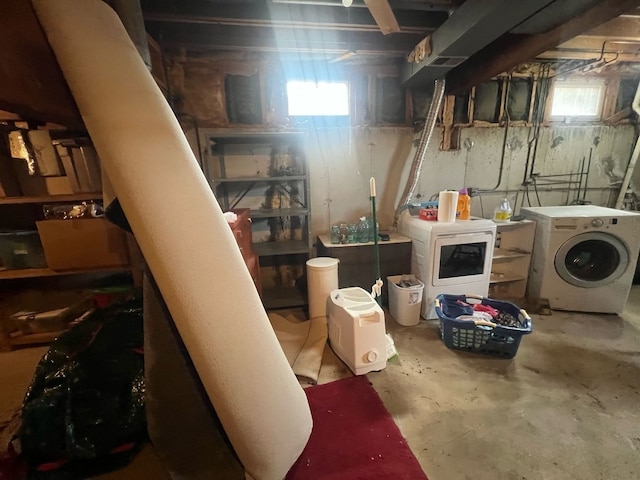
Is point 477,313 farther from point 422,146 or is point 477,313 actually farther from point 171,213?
point 171,213

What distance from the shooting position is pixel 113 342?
4.65ft

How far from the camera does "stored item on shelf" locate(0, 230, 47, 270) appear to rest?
2.03m

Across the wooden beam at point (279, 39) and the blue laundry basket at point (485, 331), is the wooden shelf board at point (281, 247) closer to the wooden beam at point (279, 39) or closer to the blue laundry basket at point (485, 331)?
the blue laundry basket at point (485, 331)

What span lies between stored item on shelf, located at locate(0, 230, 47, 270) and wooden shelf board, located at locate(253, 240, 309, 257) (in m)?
1.57

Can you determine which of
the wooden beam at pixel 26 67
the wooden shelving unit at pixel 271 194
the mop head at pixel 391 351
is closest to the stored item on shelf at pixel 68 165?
the wooden shelving unit at pixel 271 194

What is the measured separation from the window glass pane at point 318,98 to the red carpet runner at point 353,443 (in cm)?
250

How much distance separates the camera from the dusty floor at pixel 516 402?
4.39 ft

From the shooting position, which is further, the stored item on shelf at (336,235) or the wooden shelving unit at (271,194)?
the stored item on shelf at (336,235)

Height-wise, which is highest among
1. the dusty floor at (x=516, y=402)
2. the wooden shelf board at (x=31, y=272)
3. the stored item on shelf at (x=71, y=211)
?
A: the stored item on shelf at (x=71, y=211)

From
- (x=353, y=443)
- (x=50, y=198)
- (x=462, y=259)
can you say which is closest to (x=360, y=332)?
(x=353, y=443)

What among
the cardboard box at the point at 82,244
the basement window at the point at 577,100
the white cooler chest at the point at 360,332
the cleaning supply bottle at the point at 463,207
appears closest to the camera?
the white cooler chest at the point at 360,332

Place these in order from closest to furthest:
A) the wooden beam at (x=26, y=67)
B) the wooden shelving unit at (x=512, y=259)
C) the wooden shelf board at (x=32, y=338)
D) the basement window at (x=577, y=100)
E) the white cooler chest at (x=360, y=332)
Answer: the wooden beam at (x=26, y=67), the white cooler chest at (x=360, y=332), the wooden shelf board at (x=32, y=338), the wooden shelving unit at (x=512, y=259), the basement window at (x=577, y=100)

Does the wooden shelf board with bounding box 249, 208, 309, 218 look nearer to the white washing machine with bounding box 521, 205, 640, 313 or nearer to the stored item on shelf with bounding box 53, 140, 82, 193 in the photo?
the stored item on shelf with bounding box 53, 140, 82, 193

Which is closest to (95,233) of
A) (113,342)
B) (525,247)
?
(113,342)
